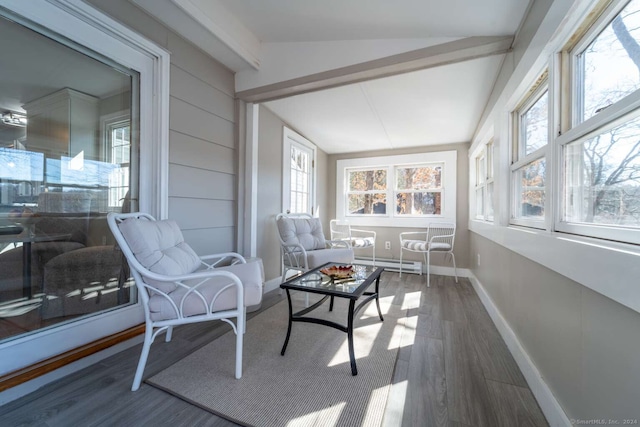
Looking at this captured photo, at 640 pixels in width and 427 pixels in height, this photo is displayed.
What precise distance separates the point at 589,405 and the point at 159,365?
2009mm

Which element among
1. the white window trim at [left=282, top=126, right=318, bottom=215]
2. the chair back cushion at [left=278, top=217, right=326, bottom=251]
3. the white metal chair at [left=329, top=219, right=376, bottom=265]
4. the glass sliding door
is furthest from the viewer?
the white metal chair at [left=329, top=219, right=376, bottom=265]

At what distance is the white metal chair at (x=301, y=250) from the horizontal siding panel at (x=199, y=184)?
25.9 inches

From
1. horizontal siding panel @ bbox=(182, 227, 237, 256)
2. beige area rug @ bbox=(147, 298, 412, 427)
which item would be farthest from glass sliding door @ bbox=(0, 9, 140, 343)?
beige area rug @ bbox=(147, 298, 412, 427)

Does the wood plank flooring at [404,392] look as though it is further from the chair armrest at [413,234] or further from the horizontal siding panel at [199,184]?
the chair armrest at [413,234]

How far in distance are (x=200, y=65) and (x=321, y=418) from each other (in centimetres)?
265

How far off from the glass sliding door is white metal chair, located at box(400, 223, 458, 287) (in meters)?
3.17

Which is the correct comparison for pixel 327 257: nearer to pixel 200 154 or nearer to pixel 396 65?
pixel 200 154

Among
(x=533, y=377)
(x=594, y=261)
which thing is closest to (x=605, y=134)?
(x=594, y=261)

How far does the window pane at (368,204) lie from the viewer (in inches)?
176

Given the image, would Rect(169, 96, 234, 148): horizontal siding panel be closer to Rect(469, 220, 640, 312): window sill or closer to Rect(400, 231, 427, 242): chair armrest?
Rect(469, 220, 640, 312): window sill

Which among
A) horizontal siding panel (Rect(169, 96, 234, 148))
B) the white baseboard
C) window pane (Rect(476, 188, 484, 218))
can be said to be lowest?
the white baseboard

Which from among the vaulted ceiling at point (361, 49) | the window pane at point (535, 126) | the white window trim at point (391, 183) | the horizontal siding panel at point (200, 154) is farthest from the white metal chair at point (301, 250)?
the window pane at point (535, 126)

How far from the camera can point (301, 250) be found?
2664 mm

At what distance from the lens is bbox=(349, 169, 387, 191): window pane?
176 inches
